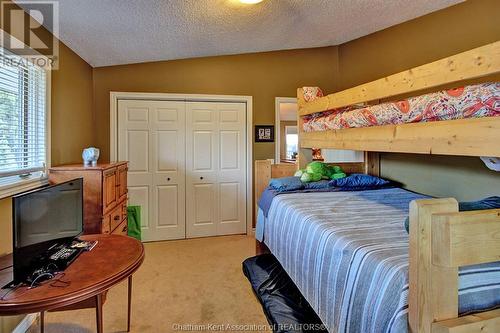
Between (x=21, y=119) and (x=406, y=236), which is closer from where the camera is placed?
(x=406, y=236)

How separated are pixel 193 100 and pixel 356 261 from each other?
308cm

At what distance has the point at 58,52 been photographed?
2533 millimetres

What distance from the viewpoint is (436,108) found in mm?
1475

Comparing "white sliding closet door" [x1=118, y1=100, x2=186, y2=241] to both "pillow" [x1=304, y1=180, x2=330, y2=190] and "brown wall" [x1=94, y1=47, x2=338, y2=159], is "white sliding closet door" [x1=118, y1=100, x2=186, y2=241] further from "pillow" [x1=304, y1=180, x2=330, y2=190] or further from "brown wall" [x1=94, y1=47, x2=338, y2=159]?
"pillow" [x1=304, y1=180, x2=330, y2=190]

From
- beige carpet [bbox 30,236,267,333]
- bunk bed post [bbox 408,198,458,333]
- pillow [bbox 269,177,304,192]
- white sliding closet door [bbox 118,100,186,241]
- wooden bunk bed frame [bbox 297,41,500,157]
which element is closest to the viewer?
bunk bed post [bbox 408,198,458,333]

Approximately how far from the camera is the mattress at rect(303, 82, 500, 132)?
1249 millimetres

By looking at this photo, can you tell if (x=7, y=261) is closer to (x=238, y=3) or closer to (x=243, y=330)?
(x=243, y=330)

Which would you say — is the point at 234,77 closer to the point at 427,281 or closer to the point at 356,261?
the point at 356,261

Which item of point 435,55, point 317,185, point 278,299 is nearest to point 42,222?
point 278,299

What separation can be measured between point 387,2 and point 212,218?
3.08 meters

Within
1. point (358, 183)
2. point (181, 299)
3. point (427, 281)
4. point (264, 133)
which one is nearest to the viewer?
point (427, 281)

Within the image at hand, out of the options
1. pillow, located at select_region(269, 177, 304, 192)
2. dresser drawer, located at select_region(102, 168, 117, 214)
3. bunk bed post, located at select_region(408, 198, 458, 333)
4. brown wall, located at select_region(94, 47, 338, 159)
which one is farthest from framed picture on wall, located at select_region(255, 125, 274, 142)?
bunk bed post, located at select_region(408, 198, 458, 333)

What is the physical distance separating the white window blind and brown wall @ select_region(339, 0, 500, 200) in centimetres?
322

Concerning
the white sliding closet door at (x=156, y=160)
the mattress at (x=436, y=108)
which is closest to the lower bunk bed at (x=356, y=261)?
the mattress at (x=436, y=108)
